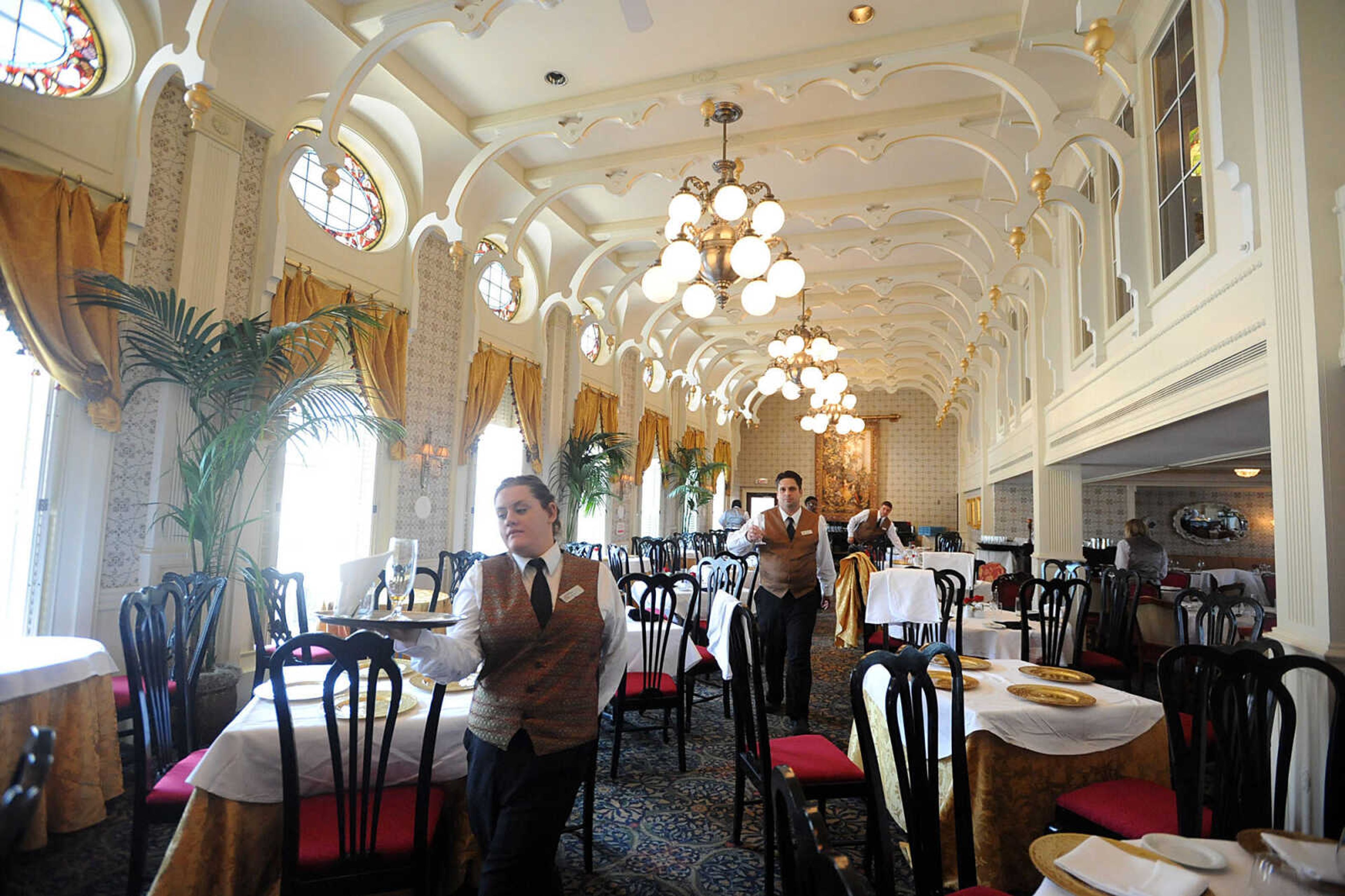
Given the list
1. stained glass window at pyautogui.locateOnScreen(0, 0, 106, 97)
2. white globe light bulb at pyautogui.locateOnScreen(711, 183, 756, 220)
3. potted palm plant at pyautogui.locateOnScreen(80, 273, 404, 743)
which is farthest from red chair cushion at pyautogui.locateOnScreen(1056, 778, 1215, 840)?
stained glass window at pyautogui.locateOnScreen(0, 0, 106, 97)

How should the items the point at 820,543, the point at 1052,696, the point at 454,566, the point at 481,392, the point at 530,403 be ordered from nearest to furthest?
the point at 1052,696 → the point at 820,543 → the point at 454,566 → the point at 481,392 → the point at 530,403

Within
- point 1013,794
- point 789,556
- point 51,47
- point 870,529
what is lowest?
point 1013,794

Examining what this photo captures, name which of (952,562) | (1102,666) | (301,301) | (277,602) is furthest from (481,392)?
(1102,666)

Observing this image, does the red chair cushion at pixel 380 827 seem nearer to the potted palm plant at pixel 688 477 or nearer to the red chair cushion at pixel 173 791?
the red chair cushion at pixel 173 791

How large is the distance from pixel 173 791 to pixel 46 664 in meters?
1.07

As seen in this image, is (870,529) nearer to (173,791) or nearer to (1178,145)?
(1178,145)

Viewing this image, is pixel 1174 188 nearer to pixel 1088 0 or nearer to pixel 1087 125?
pixel 1087 125

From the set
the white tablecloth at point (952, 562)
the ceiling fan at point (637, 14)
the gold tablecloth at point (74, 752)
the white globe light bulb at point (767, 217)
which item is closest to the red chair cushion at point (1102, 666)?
the white tablecloth at point (952, 562)

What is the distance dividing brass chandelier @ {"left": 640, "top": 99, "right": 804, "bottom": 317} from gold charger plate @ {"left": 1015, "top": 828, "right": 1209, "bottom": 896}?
3333mm

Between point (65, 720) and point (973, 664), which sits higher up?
point (973, 664)

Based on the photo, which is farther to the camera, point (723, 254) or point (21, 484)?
point (723, 254)

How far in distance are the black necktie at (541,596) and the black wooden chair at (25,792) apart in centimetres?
127

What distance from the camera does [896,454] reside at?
21250 mm

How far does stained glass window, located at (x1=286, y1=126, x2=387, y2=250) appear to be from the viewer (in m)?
6.15
